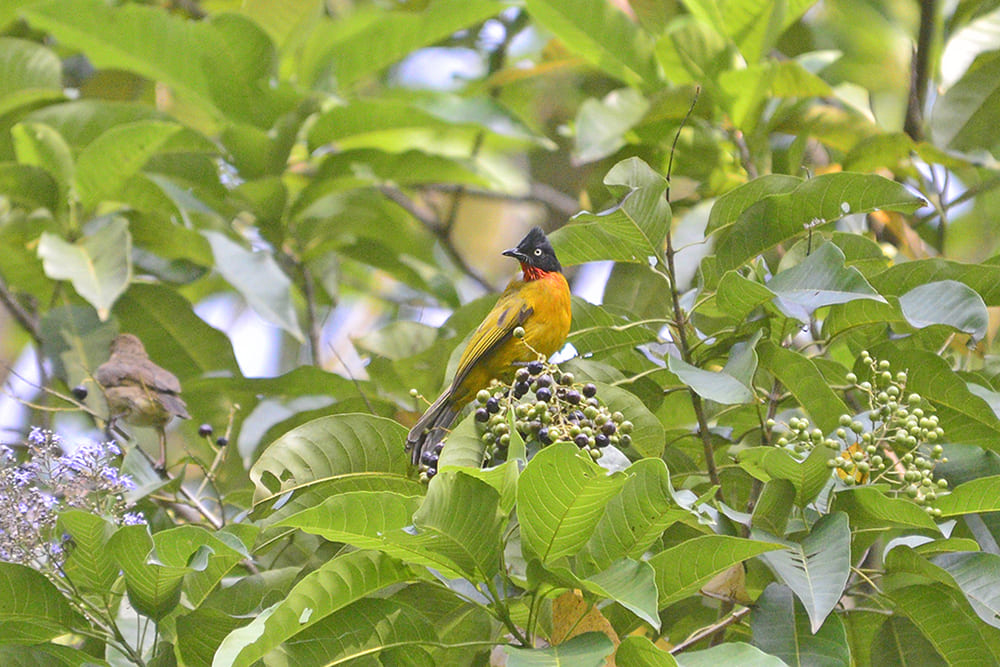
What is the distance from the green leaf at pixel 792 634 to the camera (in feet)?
6.79

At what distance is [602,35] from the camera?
13.6 feet

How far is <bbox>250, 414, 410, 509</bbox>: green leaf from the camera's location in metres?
2.32

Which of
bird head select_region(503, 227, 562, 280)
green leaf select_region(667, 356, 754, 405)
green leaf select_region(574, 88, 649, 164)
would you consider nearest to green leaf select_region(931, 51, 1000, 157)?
green leaf select_region(574, 88, 649, 164)

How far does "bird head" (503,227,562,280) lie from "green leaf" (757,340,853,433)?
3.39 feet

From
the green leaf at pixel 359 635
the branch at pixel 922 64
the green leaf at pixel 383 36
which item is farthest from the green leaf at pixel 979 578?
the green leaf at pixel 383 36

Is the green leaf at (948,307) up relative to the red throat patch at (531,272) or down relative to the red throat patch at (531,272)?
up

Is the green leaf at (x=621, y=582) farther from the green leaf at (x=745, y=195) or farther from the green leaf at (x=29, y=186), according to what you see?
the green leaf at (x=29, y=186)

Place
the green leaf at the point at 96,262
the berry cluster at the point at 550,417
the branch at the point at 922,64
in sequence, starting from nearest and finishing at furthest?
the berry cluster at the point at 550,417
the green leaf at the point at 96,262
the branch at the point at 922,64

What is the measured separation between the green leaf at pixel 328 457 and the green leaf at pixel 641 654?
0.67 metres

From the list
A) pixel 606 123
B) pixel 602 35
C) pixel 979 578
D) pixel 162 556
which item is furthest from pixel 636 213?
pixel 602 35

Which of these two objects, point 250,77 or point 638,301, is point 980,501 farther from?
point 250,77

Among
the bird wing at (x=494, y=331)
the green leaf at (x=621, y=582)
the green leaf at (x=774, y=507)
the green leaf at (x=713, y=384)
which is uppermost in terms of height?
the green leaf at (x=713, y=384)

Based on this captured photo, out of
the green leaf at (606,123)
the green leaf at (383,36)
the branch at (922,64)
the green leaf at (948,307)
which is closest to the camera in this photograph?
the green leaf at (948,307)

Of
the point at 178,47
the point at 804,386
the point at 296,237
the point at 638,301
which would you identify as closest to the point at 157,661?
the point at 804,386
